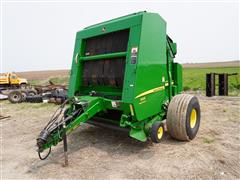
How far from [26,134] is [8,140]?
1.53 feet

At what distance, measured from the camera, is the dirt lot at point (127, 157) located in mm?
3172

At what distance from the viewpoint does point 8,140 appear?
507 cm

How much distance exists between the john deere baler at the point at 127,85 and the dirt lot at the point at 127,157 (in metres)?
0.36

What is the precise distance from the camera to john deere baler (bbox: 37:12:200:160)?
3598mm

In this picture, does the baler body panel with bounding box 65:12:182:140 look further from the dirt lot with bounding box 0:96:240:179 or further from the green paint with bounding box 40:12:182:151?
the dirt lot with bounding box 0:96:240:179

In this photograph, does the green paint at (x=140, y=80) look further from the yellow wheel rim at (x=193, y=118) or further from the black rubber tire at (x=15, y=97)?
the black rubber tire at (x=15, y=97)

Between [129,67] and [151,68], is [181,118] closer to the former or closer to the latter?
[151,68]

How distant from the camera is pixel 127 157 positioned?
147 inches

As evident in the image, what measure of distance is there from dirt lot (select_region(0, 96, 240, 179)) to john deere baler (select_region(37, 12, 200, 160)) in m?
0.36

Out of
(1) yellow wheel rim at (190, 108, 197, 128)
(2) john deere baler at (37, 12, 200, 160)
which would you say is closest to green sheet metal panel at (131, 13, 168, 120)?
(2) john deere baler at (37, 12, 200, 160)

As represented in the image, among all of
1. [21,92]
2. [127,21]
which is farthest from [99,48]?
[21,92]

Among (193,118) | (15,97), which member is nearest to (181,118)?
(193,118)

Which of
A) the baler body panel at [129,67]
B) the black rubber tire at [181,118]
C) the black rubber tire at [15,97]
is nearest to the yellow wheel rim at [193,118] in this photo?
the black rubber tire at [181,118]

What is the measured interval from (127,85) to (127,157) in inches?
51.3
